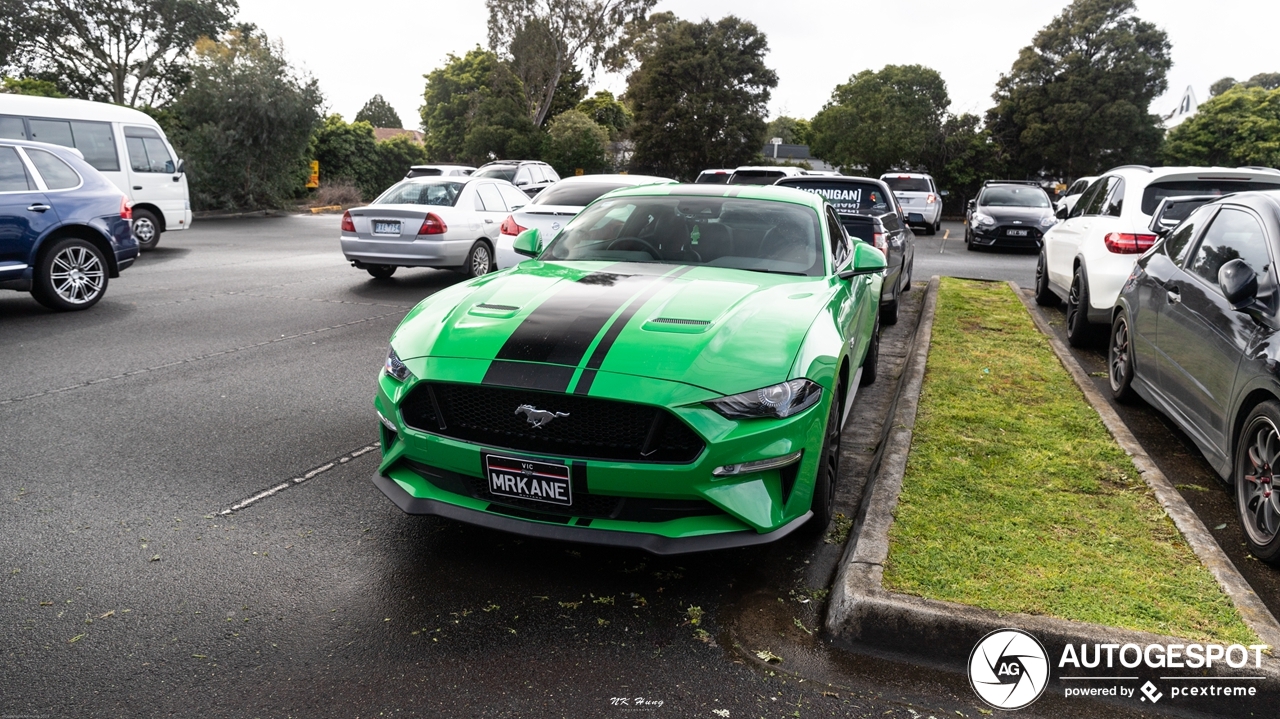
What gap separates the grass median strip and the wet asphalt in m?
0.41

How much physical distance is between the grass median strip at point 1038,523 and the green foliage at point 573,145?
40378mm

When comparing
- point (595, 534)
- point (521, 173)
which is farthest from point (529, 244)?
point (521, 173)

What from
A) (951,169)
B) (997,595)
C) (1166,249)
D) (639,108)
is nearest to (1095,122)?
(951,169)

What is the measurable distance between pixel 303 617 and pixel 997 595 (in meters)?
2.65

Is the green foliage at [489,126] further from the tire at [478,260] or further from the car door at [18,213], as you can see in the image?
the car door at [18,213]

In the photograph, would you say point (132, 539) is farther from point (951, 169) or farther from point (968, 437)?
point (951, 169)

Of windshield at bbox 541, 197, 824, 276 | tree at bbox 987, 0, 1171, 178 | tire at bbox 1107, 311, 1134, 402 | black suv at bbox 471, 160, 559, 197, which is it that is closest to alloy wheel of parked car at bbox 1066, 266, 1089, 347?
tire at bbox 1107, 311, 1134, 402

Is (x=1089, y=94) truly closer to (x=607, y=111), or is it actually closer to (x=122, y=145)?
(x=607, y=111)

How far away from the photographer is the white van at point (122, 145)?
15188 millimetres

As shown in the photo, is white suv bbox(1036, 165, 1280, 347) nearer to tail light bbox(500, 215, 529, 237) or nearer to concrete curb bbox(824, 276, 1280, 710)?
concrete curb bbox(824, 276, 1280, 710)

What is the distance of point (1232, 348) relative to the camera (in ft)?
15.0

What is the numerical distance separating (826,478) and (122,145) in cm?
1648

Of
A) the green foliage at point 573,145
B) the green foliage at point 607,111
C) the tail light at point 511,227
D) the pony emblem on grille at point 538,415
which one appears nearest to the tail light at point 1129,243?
the pony emblem on grille at point 538,415

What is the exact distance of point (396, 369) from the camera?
4004 millimetres
